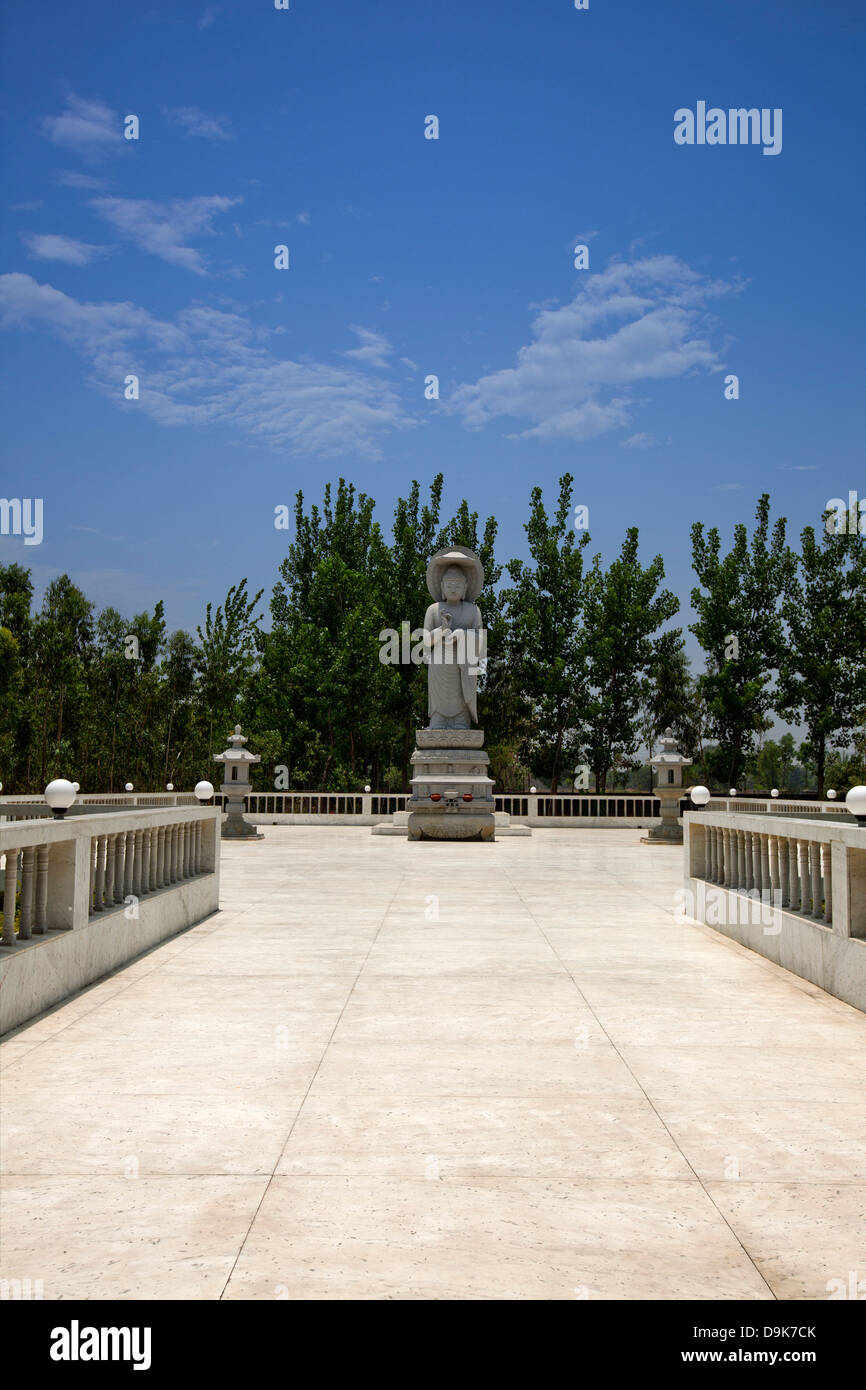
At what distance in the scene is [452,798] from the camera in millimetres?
20766

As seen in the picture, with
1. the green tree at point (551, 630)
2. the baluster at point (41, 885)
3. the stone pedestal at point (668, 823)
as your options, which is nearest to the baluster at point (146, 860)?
the baluster at point (41, 885)

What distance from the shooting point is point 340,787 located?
35.9 metres

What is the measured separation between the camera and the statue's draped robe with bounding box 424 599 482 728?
22641 mm

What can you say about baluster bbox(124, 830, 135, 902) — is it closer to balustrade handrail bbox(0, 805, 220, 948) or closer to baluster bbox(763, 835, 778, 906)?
balustrade handrail bbox(0, 805, 220, 948)

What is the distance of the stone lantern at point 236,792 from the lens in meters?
21.1

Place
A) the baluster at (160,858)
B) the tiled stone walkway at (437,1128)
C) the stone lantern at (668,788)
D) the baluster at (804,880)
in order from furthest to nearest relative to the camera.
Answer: the stone lantern at (668,788)
the baluster at (160,858)
the baluster at (804,880)
the tiled stone walkway at (437,1128)

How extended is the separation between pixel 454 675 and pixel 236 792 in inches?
212

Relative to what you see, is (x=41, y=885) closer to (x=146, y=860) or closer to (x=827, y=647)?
(x=146, y=860)

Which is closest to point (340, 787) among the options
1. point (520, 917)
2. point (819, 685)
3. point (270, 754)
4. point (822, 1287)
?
point (270, 754)

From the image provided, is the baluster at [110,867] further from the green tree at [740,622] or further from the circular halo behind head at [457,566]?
the green tree at [740,622]

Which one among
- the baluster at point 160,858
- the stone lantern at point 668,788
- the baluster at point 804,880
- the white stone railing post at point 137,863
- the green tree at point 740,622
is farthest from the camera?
the green tree at point 740,622

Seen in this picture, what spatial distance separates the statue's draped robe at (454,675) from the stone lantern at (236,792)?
421cm

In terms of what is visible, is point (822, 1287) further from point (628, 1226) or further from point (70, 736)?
point (70, 736)
